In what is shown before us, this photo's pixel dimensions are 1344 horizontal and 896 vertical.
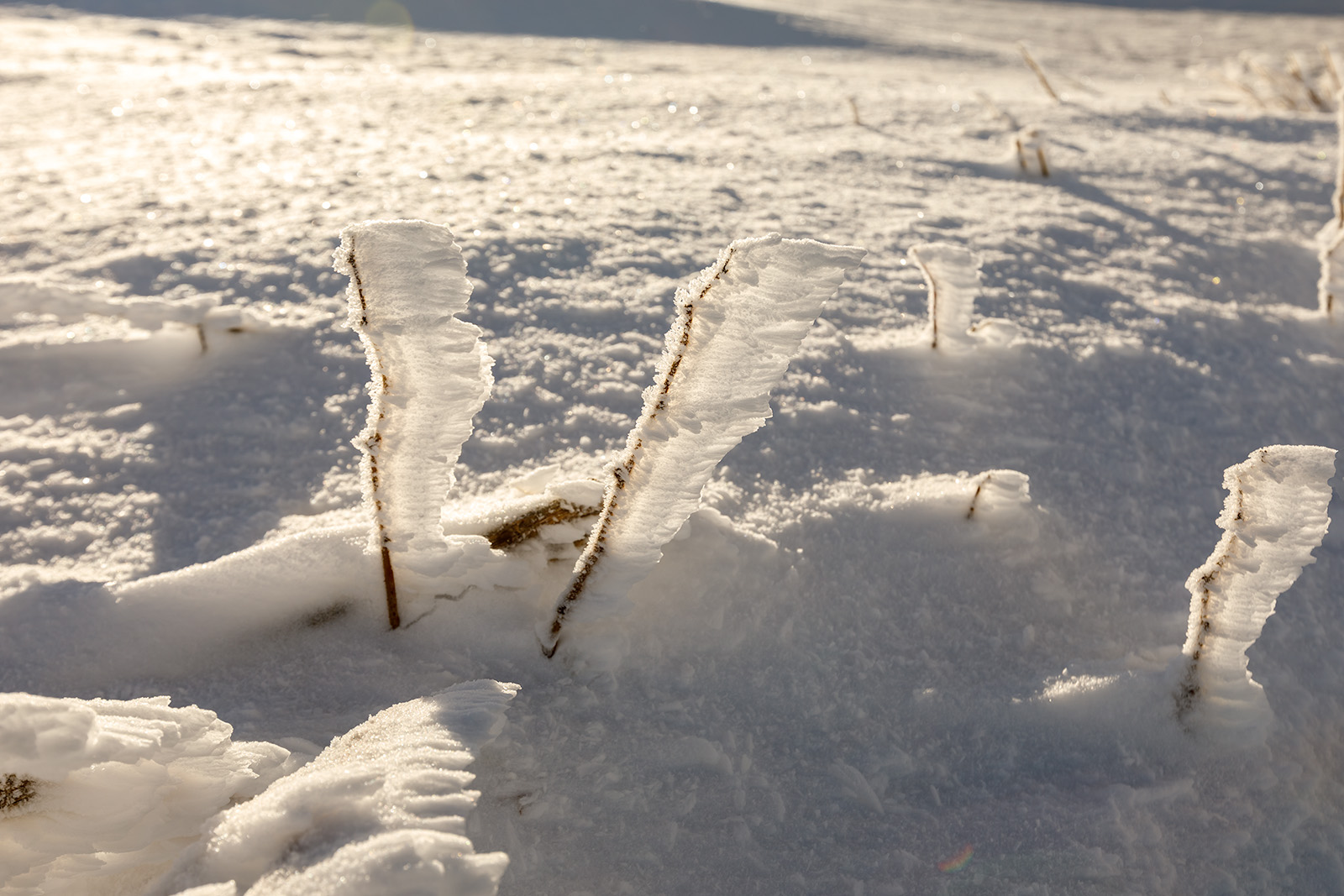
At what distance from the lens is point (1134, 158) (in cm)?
242

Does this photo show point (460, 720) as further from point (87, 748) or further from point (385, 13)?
point (385, 13)

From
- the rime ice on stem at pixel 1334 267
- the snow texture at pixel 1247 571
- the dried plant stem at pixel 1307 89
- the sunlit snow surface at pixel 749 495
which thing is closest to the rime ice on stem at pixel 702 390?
the sunlit snow surface at pixel 749 495

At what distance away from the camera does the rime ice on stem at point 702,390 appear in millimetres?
692

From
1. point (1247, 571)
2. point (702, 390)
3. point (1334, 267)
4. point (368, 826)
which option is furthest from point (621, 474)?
point (1334, 267)

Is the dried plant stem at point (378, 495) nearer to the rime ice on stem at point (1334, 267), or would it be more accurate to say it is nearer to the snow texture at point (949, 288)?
the snow texture at point (949, 288)

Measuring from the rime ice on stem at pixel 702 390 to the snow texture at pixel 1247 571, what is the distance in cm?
44

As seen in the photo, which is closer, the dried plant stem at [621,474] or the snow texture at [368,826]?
the snow texture at [368,826]

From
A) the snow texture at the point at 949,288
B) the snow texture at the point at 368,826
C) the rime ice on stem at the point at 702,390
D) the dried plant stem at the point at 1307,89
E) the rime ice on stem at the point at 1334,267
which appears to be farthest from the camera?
the dried plant stem at the point at 1307,89

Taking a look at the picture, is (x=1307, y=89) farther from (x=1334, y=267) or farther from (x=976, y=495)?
(x=976, y=495)

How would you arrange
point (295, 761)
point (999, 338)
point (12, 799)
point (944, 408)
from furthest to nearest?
point (999, 338)
point (944, 408)
point (295, 761)
point (12, 799)

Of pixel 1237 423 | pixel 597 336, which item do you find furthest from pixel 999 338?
pixel 597 336

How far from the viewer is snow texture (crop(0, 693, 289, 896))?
546 millimetres

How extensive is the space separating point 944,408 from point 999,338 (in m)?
0.22

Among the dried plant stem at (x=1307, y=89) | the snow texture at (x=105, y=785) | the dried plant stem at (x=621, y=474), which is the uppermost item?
the dried plant stem at (x=1307, y=89)
